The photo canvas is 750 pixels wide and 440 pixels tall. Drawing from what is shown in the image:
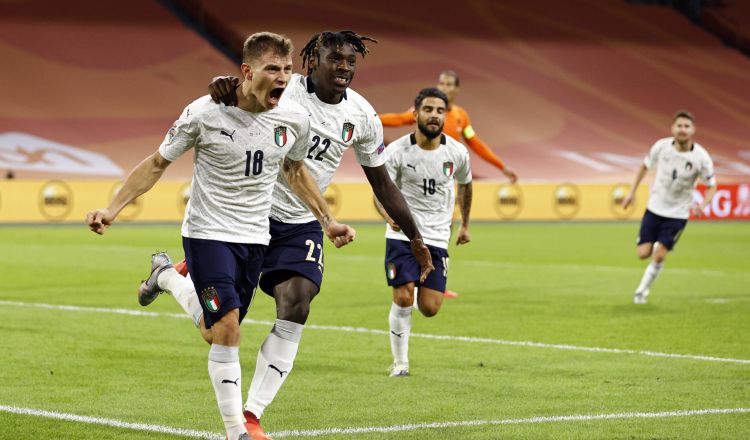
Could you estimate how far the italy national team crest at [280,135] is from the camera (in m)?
6.57

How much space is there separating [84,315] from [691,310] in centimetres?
665

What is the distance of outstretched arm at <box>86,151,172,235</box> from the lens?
6.25 m

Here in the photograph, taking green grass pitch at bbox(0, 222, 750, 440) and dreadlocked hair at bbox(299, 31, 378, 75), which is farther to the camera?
dreadlocked hair at bbox(299, 31, 378, 75)

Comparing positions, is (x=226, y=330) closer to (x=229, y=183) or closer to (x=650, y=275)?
(x=229, y=183)

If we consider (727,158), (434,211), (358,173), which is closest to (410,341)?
(434,211)

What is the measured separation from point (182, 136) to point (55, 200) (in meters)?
23.8

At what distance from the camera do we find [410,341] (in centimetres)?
1131

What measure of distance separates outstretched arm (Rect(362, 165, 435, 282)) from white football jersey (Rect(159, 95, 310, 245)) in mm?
1033

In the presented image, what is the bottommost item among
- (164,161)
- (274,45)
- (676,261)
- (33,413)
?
(676,261)

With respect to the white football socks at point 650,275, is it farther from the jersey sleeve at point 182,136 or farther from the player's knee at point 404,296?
the jersey sleeve at point 182,136

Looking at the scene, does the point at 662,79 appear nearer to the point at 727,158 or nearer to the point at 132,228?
the point at 727,158

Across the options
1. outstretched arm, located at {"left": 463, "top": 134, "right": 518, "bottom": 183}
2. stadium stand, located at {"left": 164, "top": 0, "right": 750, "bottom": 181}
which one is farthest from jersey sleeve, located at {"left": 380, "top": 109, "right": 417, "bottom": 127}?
stadium stand, located at {"left": 164, "top": 0, "right": 750, "bottom": 181}

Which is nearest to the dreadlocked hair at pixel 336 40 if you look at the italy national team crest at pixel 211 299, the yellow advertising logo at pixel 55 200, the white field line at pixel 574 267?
the italy national team crest at pixel 211 299

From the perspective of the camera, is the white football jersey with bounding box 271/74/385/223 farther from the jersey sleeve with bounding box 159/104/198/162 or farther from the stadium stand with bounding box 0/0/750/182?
the stadium stand with bounding box 0/0/750/182
